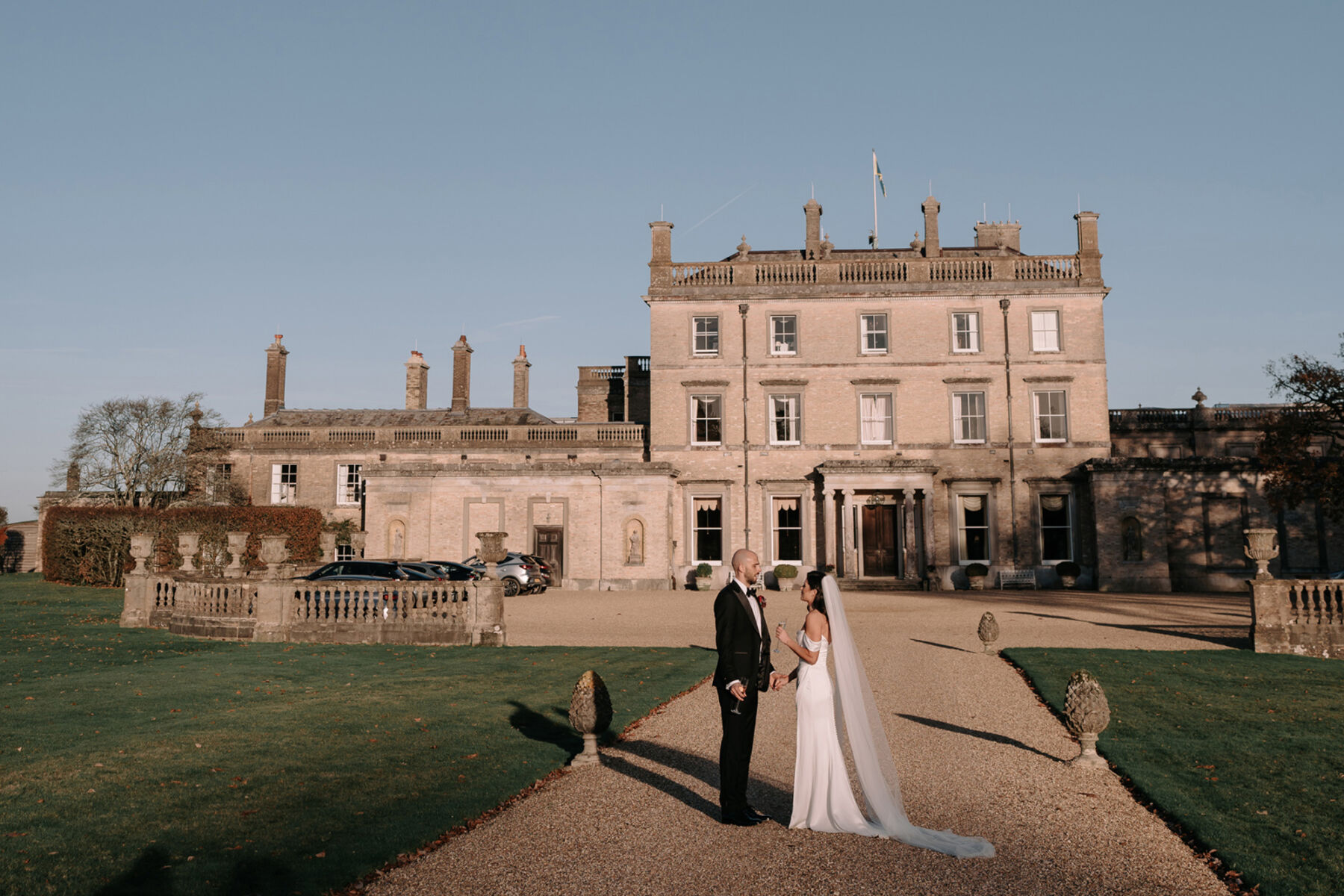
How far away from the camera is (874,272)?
127ft

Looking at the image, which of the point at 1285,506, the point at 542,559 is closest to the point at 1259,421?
the point at 1285,506

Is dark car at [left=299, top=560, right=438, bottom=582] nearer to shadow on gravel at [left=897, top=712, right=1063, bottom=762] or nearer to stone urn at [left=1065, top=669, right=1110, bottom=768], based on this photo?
shadow on gravel at [left=897, top=712, right=1063, bottom=762]

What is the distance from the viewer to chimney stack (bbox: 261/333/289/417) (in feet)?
162

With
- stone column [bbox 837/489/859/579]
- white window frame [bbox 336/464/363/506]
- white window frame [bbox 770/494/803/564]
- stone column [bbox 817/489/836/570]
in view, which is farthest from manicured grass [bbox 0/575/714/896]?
white window frame [bbox 336/464/363/506]

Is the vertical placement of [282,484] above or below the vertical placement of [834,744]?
above

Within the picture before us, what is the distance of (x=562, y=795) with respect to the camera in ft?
25.7

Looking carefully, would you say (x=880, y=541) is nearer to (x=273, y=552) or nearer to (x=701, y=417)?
(x=701, y=417)

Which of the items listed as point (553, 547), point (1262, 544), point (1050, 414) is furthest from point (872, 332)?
point (1262, 544)

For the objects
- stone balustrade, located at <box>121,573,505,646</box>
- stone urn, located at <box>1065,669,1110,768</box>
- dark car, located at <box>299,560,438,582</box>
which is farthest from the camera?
dark car, located at <box>299,560,438,582</box>

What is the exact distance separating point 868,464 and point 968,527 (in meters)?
5.19

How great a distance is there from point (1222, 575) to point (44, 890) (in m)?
38.8

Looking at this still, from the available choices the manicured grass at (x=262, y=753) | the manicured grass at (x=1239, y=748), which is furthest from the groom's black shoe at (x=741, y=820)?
the manicured grass at (x=1239, y=748)

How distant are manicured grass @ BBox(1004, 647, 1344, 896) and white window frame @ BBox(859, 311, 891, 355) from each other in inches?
920

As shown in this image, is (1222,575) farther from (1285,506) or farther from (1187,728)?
(1187,728)
